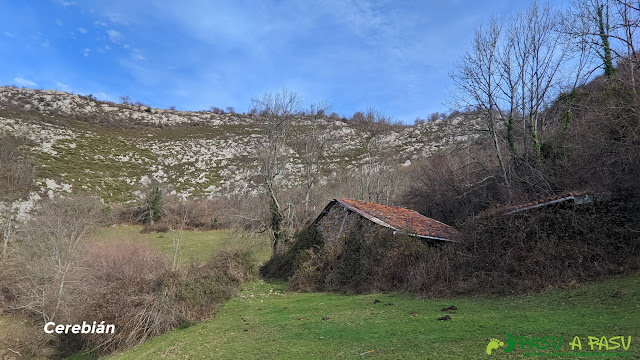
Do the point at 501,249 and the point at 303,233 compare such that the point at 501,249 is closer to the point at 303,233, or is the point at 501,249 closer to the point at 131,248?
the point at 303,233

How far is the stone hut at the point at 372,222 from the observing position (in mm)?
17516

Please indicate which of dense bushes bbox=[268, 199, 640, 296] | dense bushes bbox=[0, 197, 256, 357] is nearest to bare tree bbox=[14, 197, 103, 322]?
dense bushes bbox=[0, 197, 256, 357]

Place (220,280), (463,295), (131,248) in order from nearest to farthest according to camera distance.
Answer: (463,295) → (220,280) → (131,248)

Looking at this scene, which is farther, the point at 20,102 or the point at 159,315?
the point at 20,102

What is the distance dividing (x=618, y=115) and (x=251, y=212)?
2403 cm

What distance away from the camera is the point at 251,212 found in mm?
29422

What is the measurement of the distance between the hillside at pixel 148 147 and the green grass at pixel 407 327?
84.5 feet

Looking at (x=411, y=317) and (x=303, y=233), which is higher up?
(x=303, y=233)

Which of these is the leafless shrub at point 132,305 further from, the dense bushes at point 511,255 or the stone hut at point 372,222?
the stone hut at point 372,222

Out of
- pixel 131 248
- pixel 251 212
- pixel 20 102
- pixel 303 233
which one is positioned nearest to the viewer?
pixel 131 248

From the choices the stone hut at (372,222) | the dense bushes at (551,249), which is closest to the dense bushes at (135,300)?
the stone hut at (372,222)

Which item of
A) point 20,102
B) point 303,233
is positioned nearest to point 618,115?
point 303,233

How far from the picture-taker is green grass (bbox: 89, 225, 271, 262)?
979 inches

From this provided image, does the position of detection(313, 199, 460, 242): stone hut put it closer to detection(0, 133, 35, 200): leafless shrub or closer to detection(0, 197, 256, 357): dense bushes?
detection(0, 197, 256, 357): dense bushes
